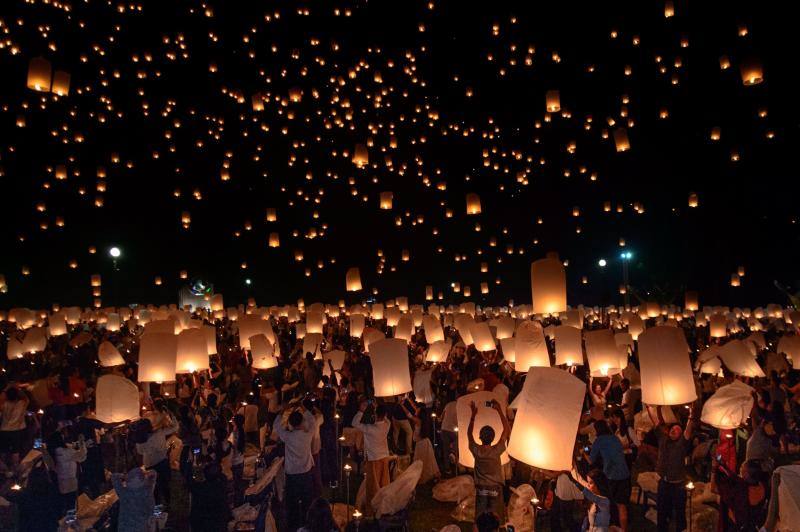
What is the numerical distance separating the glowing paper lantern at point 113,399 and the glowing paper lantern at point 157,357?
179cm

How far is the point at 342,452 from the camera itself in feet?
26.9

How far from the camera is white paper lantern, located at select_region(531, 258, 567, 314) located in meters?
7.19

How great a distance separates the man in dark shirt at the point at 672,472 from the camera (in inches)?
229

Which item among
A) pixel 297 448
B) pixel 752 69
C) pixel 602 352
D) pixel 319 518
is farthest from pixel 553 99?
pixel 319 518

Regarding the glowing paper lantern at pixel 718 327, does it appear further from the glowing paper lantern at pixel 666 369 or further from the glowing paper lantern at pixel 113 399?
the glowing paper lantern at pixel 113 399

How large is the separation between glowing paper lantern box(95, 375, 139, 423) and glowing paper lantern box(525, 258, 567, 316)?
4626 millimetres

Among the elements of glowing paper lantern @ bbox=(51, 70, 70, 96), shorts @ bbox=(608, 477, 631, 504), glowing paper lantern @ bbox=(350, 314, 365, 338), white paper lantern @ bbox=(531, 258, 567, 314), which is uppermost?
glowing paper lantern @ bbox=(51, 70, 70, 96)

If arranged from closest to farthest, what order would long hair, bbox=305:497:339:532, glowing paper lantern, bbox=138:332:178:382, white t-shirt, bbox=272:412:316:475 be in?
long hair, bbox=305:497:339:532 → white t-shirt, bbox=272:412:316:475 → glowing paper lantern, bbox=138:332:178:382

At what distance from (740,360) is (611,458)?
178 inches

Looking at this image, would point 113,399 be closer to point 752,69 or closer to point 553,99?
point 553,99

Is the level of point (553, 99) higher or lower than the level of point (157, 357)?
higher

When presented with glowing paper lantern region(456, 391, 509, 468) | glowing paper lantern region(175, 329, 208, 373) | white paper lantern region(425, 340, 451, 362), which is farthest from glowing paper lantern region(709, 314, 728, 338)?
glowing paper lantern region(175, 329, 208, 373)

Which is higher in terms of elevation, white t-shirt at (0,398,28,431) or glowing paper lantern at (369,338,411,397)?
glowing paper lantern at (369,338,411,397)

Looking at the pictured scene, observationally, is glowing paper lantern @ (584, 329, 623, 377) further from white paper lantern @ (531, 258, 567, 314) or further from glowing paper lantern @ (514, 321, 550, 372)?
white paper lantern @ (531, 258, 567, 314)
